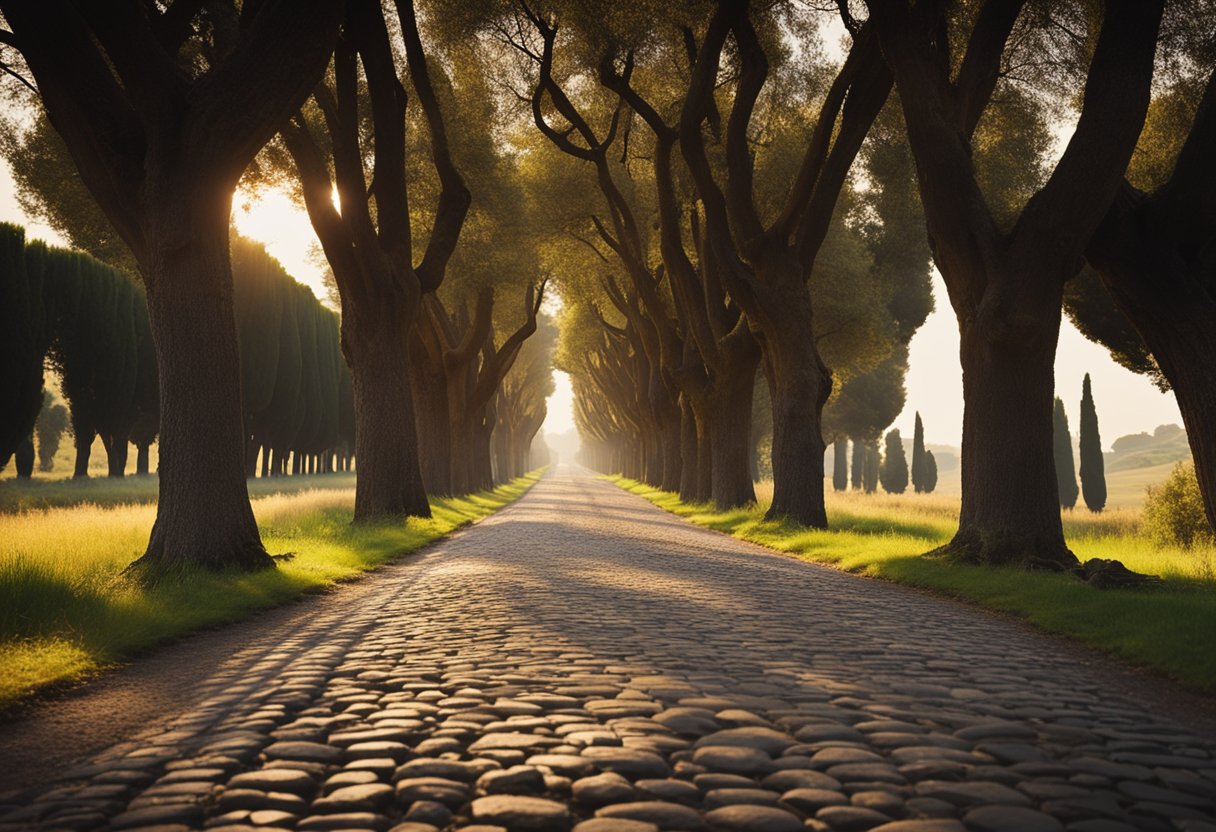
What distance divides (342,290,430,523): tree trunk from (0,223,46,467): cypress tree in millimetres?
15265

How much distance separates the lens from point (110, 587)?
8.32 m

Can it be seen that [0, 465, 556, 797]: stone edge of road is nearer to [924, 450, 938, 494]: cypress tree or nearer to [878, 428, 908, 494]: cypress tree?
[878, 428, 908, 494]: cypress tree

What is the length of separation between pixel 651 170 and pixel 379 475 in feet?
41.4

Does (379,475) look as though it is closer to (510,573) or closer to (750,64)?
(510,573)

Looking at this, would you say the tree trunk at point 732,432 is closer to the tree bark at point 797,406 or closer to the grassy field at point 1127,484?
the tree bark at point 797,406

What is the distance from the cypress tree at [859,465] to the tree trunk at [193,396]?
60.1 m

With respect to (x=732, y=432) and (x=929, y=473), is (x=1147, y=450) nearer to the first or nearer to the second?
(x=929, y=473)

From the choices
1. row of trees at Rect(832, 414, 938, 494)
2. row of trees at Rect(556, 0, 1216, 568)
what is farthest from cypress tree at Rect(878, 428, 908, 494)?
row of trees at Rect(556, 0, 1216, 568)

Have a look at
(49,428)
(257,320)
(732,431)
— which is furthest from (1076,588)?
(49,428)

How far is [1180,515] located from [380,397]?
1474cm

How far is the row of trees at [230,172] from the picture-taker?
32.3 feet

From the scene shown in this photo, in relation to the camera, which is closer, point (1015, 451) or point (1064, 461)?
point (1015, 451)

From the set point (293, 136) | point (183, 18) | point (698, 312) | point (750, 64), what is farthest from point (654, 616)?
point (698, 312)

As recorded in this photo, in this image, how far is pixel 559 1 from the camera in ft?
53.2
